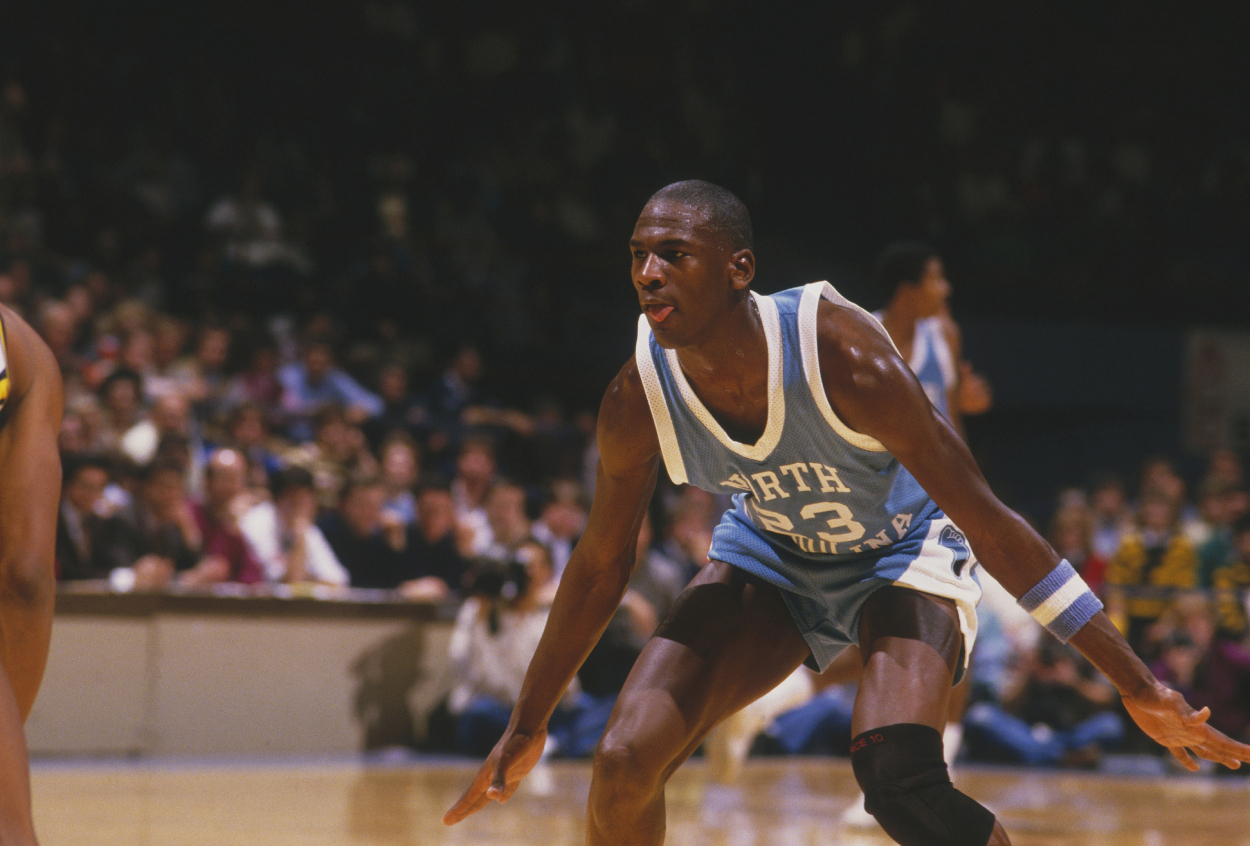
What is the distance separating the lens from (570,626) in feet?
11.0

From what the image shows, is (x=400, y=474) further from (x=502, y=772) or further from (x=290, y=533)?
(x=502, y=772)

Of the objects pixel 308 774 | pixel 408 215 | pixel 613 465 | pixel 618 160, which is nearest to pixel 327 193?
pixel 408 215

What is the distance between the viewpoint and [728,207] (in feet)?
10.2

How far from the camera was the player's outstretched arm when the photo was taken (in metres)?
3.27

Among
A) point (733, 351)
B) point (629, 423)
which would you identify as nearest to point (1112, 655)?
point (733, 351)

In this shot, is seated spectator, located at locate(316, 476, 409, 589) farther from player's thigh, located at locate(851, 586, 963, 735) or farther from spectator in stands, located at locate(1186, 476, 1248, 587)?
player's thigh, located at locate(851, 586, 963, 735)

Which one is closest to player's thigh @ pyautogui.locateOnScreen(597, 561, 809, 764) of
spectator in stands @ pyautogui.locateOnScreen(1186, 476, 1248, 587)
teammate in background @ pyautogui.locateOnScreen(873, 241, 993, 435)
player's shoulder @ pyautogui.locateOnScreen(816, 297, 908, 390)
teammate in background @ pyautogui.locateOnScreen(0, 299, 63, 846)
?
player's shoulder @ pyautogui.locateOnScreen(816, 297, 908, 390)

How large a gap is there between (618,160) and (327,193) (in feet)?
8.89

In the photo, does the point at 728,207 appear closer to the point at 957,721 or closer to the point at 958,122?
the point at 957,721

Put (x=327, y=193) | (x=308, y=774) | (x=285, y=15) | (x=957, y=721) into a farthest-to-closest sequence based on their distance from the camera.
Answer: (x=285, y=15), (x=327, y=193), (x=308, y=774), (x=957, y=721)

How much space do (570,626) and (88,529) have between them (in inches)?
206

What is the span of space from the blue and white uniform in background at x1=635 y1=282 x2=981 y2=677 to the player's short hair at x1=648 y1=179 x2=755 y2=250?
0.20m

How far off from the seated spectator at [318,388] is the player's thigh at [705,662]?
6.74 meters

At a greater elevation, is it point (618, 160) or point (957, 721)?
point (618, 160)
